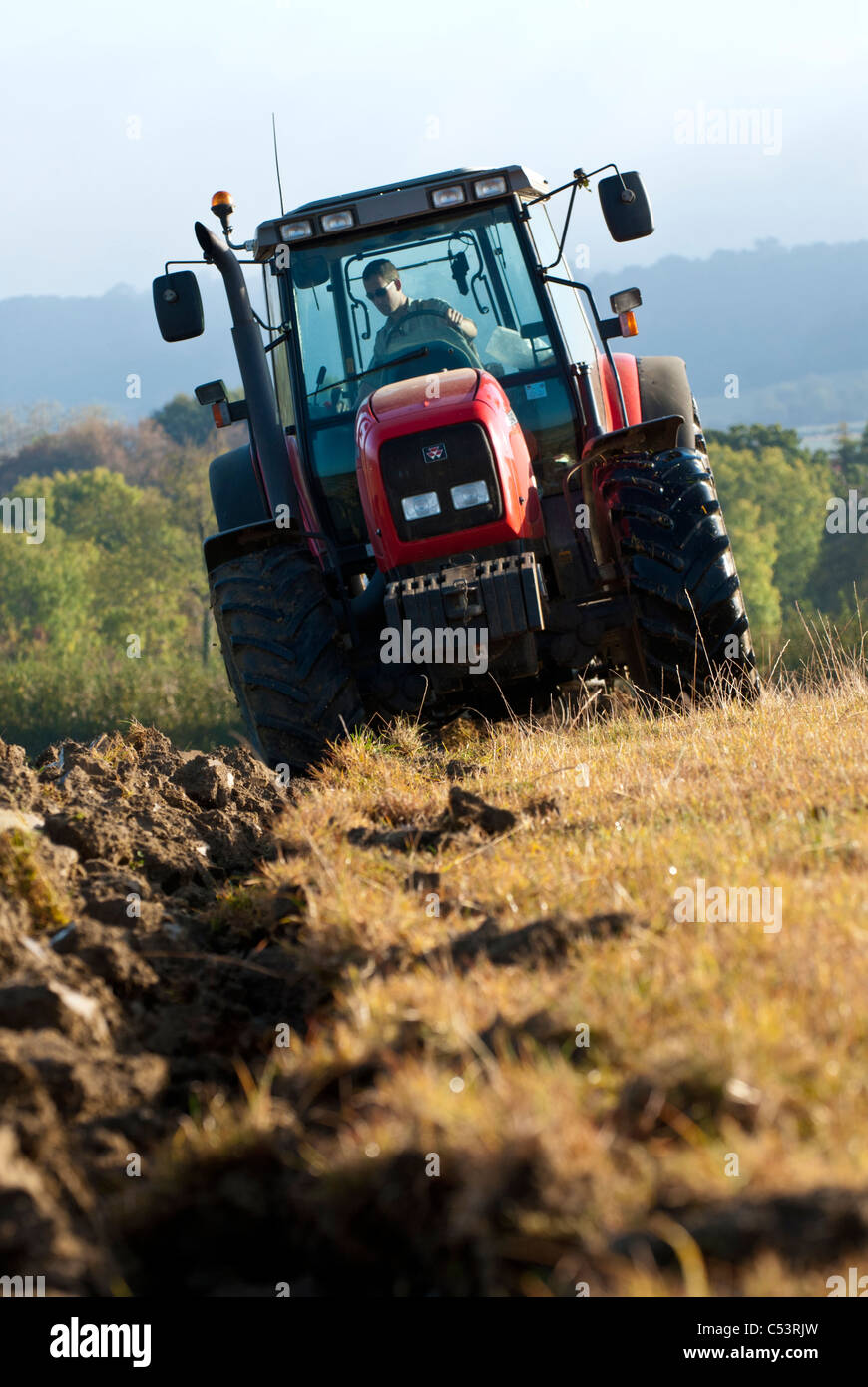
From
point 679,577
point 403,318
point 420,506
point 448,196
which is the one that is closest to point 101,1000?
point 420,506

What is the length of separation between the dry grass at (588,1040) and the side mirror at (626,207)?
3169 millimetres

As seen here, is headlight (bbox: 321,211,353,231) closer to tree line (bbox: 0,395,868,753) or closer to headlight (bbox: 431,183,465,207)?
headlight (bbox: 431,183,465,207)

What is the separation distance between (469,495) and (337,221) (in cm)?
171

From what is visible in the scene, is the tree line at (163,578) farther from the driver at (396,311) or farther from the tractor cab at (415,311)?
the driver at (396,311)

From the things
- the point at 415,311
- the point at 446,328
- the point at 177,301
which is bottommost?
the point at 446,328

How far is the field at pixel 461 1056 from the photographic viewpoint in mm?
1855

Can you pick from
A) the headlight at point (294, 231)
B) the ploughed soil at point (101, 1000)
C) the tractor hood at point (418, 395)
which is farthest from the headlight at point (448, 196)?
the ploughed soil at point (101, 1000)

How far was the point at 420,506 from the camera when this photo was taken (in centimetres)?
570

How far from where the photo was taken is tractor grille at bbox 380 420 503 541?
5.60 meters

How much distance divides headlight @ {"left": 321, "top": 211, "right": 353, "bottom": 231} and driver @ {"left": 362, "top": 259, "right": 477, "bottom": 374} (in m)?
0.24

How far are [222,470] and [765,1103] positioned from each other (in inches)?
238

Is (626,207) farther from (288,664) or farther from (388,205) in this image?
(288,664)
